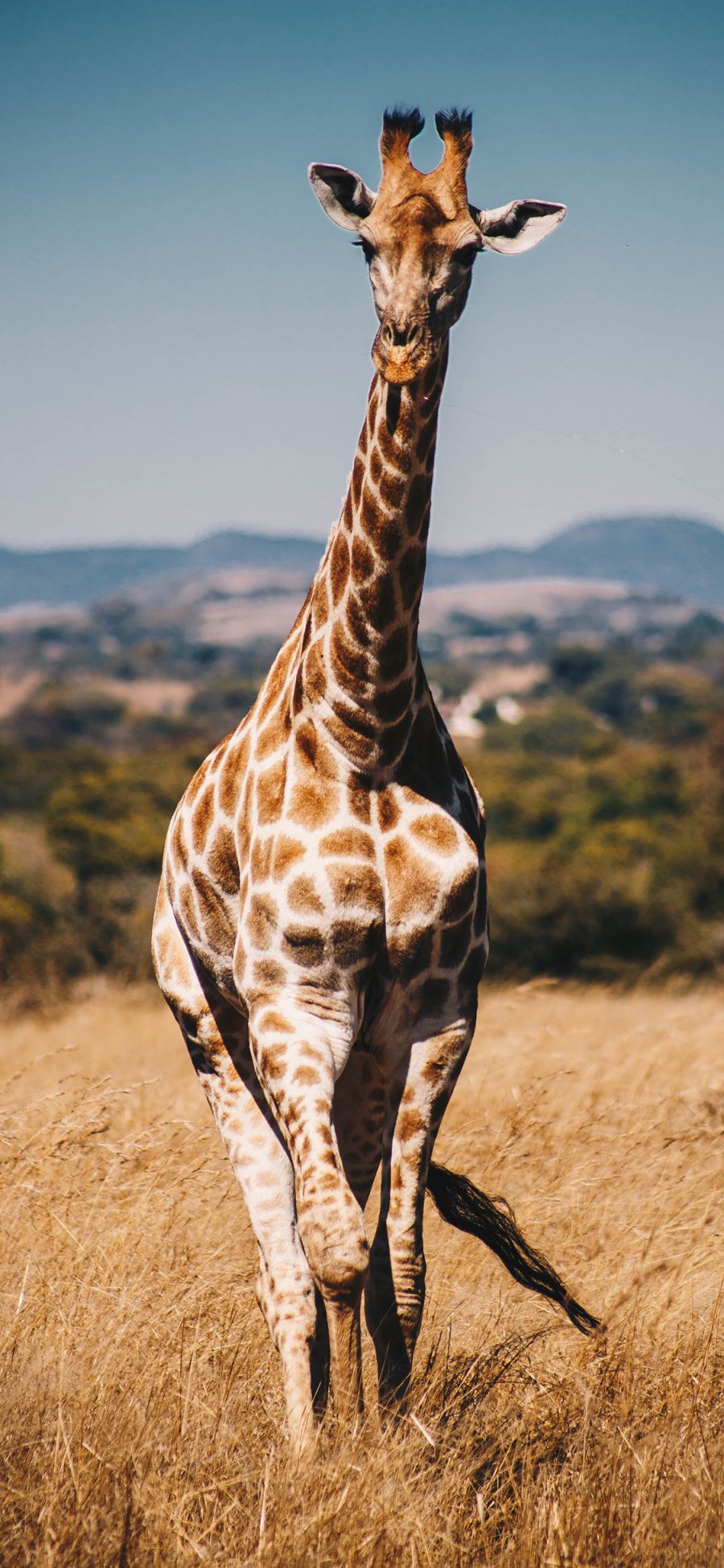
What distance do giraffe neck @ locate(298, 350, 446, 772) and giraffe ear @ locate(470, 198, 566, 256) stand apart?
0.42 m

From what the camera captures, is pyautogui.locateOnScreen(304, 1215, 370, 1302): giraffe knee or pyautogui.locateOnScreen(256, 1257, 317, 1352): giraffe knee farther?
pyautogui.locateOnScreen(256, 1257, 317, 1352): giraffe knee

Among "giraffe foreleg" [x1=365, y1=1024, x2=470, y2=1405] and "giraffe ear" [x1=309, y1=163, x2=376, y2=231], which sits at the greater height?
"giraffe ear" [x1=309, y1=163, x2=376, y2=231]

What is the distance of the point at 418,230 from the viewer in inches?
143

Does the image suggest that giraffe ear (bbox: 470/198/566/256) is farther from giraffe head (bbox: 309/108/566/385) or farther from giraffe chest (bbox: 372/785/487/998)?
giraffe chest (bbox: 372/785/487/998)

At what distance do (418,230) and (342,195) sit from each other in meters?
0.33

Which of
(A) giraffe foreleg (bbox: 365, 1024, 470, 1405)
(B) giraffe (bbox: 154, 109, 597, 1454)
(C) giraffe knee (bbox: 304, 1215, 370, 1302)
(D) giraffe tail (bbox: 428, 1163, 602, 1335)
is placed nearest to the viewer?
(C) giraffe knee (bbox: 304, 1215, 370, 1302)

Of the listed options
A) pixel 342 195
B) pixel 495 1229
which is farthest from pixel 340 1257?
pixel 342 195

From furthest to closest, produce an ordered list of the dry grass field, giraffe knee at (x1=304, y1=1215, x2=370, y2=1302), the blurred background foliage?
1. the blurred background foliage
2. giraffe knee at (x1=304, y1=1215, x2=370, y2=1302)
3. the dry grass field

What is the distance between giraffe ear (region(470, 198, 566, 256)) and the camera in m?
3.88

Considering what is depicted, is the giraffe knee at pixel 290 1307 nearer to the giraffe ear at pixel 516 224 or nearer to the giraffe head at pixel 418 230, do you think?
the giraffe head at pixel 418 230

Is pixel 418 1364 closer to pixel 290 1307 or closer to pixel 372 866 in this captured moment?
pixel 290 1307

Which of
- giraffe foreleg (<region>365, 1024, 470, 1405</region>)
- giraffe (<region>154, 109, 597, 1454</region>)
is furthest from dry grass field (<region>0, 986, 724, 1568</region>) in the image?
giraffe (<region>154, 109, 597, 1454</region>)

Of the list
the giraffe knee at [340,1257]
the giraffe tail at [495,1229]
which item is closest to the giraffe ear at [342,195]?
the giraffe knee at [340,1257]

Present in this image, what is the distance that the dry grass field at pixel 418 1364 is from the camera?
3.26m
